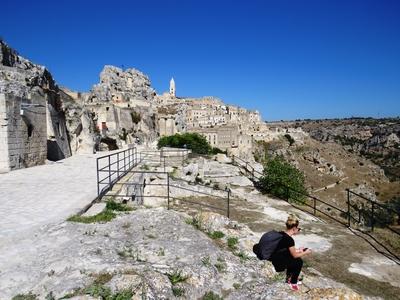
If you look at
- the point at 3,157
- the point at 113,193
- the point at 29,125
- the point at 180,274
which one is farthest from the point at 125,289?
the point at 29,125

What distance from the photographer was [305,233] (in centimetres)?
922

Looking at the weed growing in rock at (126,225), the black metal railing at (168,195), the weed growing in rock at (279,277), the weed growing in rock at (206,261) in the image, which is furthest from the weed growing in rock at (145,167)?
the weed growing in rock at (279,277)

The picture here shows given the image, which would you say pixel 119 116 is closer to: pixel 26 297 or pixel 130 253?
pixel 130 253

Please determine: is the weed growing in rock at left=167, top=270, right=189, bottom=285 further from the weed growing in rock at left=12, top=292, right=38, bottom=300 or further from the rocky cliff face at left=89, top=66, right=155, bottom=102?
the rocky cliff face at left=89, top=66, right=155, bottom=102

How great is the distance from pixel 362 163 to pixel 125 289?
10383 centimetres

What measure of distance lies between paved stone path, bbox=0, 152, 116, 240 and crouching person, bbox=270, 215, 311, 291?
15.1ft

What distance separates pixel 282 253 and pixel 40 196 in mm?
7103

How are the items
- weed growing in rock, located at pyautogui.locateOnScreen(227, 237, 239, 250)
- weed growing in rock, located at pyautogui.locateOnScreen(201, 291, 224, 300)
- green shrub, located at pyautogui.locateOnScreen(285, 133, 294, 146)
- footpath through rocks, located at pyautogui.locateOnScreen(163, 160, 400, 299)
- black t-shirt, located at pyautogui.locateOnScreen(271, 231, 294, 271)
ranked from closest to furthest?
weed growing in rock, located at pyautogui.locateOnScreen(201, 291, 224, 300) → black t-shirt, located at pyautogui.locateOnScreen(271, 231, 294, 271) → footpath through rocks, located at pyautogui.locateOnScreen(163, 160, 400, 299) → weed growing in rock, located at pyautogui.locateOnScreen(227, 237, 239, 250) → green shrub, located at pyautogui.locateOnScreen(285, 133, 294, 146)

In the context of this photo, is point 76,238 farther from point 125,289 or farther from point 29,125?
point 29,125

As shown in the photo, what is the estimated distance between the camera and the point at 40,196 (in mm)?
9227

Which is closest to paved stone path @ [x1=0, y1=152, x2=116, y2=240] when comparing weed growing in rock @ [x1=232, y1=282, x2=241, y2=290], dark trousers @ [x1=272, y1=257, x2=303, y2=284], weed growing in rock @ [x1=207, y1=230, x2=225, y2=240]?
weed growing in rock @ [x1=207, y1=230, x2=225, y2=240]

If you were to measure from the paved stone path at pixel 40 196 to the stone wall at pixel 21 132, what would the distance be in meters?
0.62

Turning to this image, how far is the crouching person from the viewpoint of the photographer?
4.72 meters

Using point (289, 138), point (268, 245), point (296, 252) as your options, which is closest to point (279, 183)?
point (268, 245)
